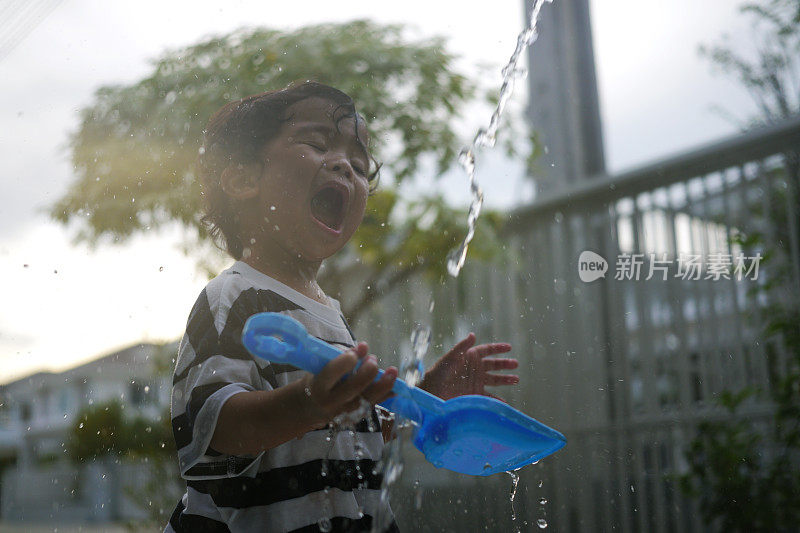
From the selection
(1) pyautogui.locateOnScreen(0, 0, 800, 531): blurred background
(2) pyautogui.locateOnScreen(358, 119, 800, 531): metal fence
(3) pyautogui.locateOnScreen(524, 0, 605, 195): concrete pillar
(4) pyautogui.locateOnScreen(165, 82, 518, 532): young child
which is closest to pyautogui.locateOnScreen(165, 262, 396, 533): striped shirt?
(4) pyautogui.locateOnScreen(165, 82, 518, 532): young child

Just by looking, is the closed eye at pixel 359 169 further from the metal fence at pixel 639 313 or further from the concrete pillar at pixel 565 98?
the concrete pillar at pixel 565 98

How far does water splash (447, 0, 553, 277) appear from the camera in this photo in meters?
1.08

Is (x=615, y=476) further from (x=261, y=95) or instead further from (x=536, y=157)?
(x=261, y=95)

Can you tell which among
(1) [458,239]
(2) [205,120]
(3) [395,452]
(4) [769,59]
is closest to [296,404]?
(3) [395,452]

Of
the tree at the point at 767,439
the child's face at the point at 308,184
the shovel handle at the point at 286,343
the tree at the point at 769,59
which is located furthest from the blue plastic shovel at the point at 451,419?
the tree at the point at 769,59

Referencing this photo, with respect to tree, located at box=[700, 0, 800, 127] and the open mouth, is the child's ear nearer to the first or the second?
the open mouth

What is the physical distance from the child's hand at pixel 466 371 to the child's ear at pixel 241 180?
0.24 metres

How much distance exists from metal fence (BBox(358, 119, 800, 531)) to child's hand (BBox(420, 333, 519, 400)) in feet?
1.02

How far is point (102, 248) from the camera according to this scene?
0.86 metres

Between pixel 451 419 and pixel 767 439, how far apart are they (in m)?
0.97

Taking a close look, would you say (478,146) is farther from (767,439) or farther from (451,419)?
(767,439)

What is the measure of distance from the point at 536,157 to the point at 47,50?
2.61 feet

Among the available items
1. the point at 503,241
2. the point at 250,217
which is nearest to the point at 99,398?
the point at 250,217

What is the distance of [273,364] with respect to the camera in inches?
23.3
